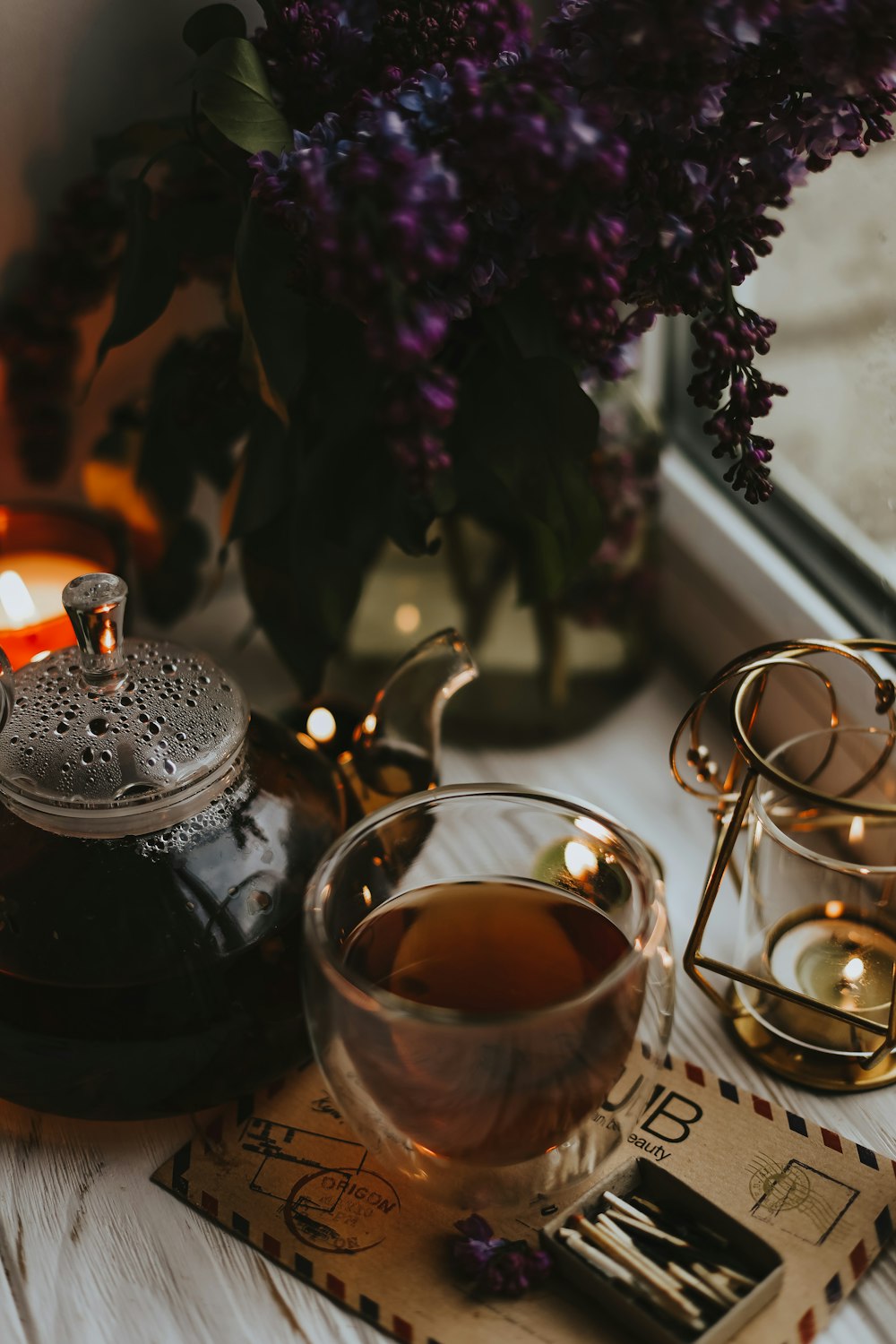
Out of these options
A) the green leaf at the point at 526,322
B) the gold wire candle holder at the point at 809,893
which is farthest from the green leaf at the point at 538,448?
the gold wire candle holder at the point at 809,893

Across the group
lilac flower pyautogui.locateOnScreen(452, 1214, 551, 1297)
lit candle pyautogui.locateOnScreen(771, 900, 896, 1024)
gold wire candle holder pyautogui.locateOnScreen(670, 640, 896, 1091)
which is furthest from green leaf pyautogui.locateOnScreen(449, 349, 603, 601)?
lilac flower pyautogui.locateOnScreen(452, 1214, 551, 1297)

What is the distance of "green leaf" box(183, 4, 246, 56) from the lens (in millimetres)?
635

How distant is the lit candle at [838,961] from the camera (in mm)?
654

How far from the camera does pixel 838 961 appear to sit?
26.3 inches

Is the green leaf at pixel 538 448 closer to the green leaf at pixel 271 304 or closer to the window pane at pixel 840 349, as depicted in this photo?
the green leaf at pixel 271 304

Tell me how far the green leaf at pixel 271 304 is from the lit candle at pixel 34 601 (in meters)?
0.24

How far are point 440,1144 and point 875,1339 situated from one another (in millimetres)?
189

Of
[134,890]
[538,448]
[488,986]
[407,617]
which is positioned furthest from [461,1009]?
[407,617]

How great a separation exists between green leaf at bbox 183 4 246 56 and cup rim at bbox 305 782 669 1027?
380 millimetres

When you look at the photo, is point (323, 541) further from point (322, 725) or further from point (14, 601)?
point (14, 601)

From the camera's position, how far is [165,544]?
2.75ft

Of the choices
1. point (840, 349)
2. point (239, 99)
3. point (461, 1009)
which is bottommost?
point (461, 1009)

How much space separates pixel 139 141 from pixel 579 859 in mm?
446

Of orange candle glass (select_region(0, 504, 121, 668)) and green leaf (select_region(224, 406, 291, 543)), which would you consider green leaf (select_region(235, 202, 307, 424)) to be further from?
orange candle glass (select_region(0, 504, 121, 668))
